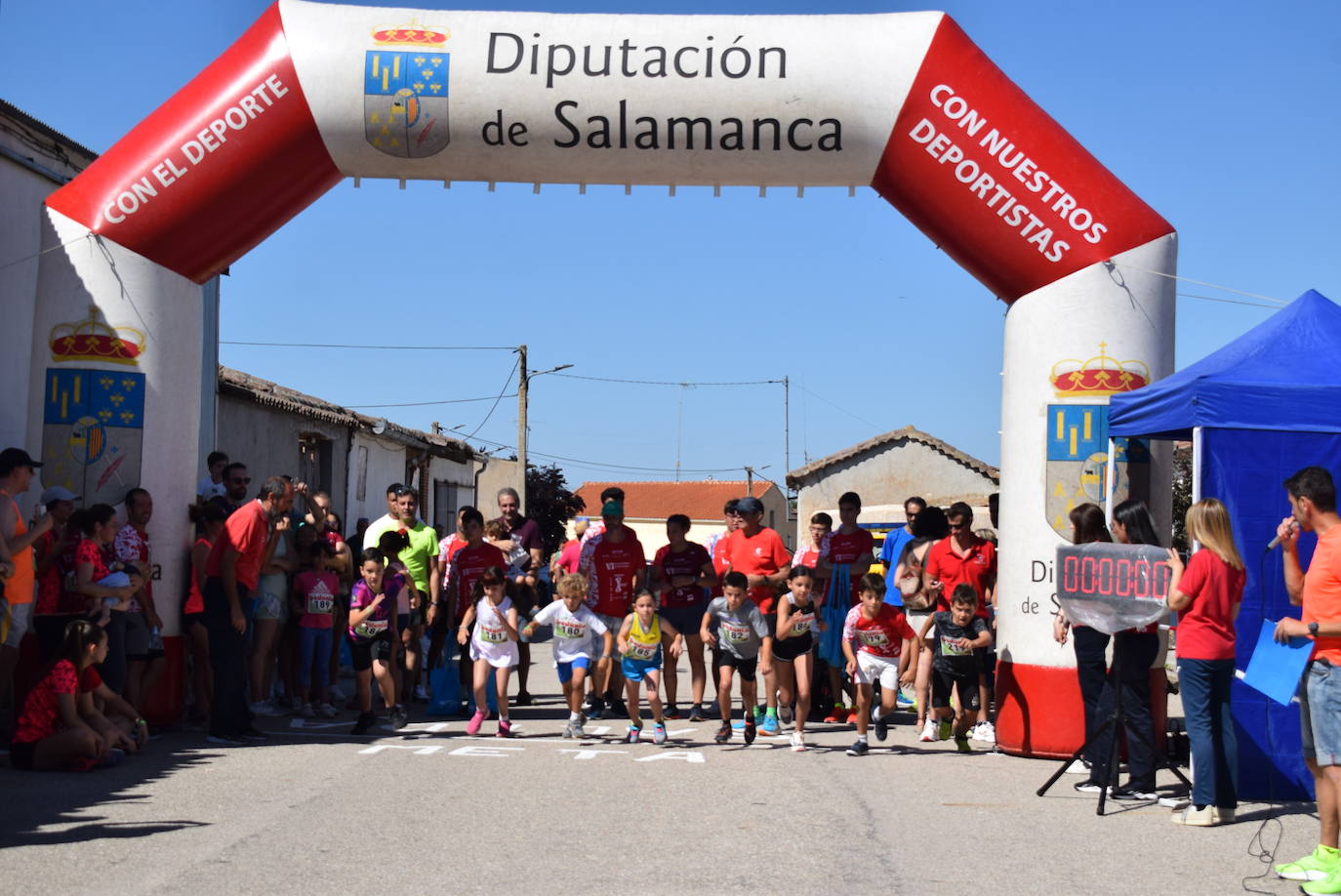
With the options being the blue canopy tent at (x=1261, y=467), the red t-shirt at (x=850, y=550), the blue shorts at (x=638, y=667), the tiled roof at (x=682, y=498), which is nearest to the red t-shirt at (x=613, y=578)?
the blue shorts at (x=638, y=667)

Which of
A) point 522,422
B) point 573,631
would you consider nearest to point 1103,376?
point 573,631

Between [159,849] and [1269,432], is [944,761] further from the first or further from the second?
[159,849]

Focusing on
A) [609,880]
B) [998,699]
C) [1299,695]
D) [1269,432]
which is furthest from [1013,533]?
[609,880]

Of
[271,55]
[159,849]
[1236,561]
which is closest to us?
[159,849]

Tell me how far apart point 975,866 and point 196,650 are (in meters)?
6.61

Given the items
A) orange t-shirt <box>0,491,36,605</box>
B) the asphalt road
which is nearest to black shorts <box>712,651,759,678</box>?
the asphalt road

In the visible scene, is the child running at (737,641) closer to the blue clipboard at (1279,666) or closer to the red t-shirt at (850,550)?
the red t-shirt at (850,550)

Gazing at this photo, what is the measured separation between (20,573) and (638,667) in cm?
451

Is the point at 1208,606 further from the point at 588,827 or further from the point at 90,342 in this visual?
the point at 90,342

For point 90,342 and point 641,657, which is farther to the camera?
point 641,657

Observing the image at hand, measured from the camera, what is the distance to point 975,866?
6.76 metres

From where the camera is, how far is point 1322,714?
672 centimetres

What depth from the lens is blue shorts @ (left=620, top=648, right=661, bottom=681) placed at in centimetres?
1106

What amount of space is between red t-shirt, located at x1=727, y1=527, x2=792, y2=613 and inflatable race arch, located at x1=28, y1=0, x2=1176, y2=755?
A: 225 centimetres
